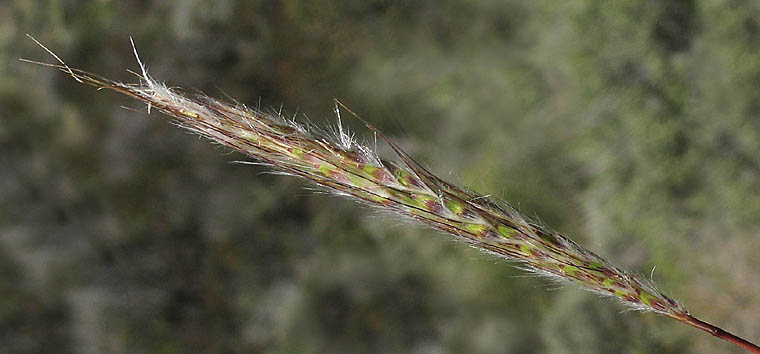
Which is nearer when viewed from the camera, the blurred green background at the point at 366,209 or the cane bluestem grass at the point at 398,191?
the cane bluestem grass at the point at 398,191

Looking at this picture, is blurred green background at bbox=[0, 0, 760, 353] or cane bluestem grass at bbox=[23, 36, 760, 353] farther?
blurred green background at bbox=[0, 0, 760, 353]

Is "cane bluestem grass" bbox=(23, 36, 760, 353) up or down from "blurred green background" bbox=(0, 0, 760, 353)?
down

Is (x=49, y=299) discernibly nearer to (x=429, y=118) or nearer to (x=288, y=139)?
(x=429, y=118)

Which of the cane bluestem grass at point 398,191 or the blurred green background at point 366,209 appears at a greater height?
the blurred green background at point 366,209

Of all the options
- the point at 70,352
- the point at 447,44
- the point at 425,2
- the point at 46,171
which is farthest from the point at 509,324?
the point at 46,171
